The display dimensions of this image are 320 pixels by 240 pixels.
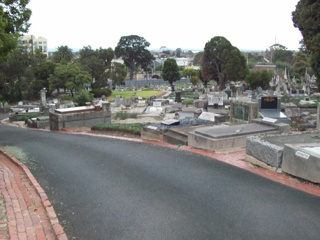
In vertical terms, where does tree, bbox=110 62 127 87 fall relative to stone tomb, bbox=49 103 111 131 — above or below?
above

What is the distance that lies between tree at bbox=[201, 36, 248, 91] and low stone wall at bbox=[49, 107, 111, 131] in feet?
116

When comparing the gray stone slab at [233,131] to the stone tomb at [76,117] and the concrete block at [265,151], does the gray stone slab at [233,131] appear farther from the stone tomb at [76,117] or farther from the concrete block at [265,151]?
the stone tomb at [76,117]

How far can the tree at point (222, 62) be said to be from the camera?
52.8 metres

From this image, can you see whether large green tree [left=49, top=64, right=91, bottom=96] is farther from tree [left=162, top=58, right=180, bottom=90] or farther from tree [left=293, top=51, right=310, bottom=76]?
tree [left=293, top=51, right=310, bottom=76]

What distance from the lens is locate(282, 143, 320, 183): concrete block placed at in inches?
260

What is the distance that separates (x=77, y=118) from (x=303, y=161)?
1432 centimetres

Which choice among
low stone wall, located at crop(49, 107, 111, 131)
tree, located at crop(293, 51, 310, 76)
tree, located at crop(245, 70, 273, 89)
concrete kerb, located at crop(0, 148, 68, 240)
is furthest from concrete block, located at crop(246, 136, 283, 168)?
tree, located at crop(293, 51, 310, 76)

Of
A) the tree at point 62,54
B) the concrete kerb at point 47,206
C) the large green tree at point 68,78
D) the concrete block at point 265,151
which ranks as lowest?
the concrete kerb at point 47,206

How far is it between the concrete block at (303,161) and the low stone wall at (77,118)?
13.7 metres

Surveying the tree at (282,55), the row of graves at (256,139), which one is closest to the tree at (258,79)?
the row of graves at (256,139)

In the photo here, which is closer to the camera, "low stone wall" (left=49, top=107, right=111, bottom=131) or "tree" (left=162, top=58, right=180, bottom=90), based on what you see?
"low stone wall" (left=49, top=107, right=111, bottom=131)

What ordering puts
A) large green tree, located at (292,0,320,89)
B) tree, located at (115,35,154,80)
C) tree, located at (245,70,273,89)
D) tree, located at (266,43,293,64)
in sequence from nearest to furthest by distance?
large green tree, located at (292,0,320,89)
tree, located at (245,70,273,89)
tree, located at (115,35,154,80)
tree, located at (266,43,293,64)

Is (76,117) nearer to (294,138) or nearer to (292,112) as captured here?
(292,112)

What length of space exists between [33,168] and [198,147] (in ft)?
13.7
